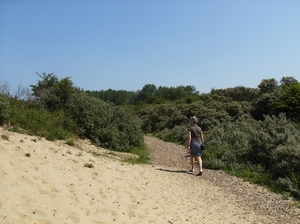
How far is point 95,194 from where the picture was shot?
19.2ft

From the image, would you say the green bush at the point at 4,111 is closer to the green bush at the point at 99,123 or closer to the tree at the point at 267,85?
the green bush at the point at 99,123

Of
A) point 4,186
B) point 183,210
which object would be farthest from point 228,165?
point 4,186

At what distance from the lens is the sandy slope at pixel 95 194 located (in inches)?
183

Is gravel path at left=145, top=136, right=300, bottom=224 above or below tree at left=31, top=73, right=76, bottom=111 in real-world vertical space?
below

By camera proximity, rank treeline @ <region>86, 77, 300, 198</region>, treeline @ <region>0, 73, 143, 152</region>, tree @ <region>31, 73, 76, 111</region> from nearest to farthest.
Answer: treeline @ <region>86, 77, 300, 198</region> < treeline @ <region>0, 73, 143, 152</region> < tree @ <region>31, 73, 76, 111</region>

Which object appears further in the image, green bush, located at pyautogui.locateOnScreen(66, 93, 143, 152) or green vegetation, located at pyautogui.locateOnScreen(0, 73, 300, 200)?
green bush, located at pyautogui.locateOnScreen(66, 93, 143, 152)

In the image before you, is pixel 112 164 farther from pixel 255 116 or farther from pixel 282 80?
pixel 282 80

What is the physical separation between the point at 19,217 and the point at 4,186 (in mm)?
1165

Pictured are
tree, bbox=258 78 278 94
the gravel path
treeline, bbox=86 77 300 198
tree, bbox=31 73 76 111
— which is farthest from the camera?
tree, bbox=258 78 278 94

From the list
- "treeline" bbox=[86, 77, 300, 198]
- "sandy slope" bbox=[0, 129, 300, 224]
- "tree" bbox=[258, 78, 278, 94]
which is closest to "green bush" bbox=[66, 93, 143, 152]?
"treeline" bbox=[86, 77, 300, 198]

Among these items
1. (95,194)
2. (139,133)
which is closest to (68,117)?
(139,133)

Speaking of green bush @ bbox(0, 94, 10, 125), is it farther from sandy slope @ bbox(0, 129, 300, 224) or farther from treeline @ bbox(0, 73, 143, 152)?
sandy slope @ bbox(0, 129, 300, 224)

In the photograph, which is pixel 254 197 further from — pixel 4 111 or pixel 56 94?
pixel 56 94

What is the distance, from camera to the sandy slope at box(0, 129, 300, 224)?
465 centimetres
